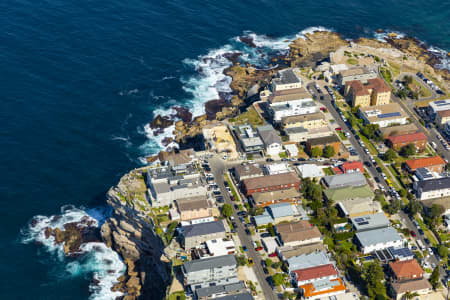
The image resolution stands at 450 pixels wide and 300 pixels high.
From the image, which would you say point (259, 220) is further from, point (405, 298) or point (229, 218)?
point (405, 298)

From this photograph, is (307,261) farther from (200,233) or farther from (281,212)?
(200,233)

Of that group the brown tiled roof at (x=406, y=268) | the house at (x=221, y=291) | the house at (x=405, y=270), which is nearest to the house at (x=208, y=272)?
the house at (x=221, y=291)

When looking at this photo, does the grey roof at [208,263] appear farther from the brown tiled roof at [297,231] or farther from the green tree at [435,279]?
the green tree at [435,279]

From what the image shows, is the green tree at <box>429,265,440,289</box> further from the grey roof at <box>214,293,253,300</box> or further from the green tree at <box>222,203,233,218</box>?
the green tree at <box>222,203,233,218</box>

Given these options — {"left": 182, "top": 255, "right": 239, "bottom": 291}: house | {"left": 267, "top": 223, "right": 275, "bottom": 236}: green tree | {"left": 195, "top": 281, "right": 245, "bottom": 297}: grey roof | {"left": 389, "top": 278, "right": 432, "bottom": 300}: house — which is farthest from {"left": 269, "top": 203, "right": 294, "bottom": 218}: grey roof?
{"left": 389, "top": 278, "right": 432, "bottom": 300}: house

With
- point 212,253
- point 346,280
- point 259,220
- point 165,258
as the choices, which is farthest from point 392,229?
point 165,258
